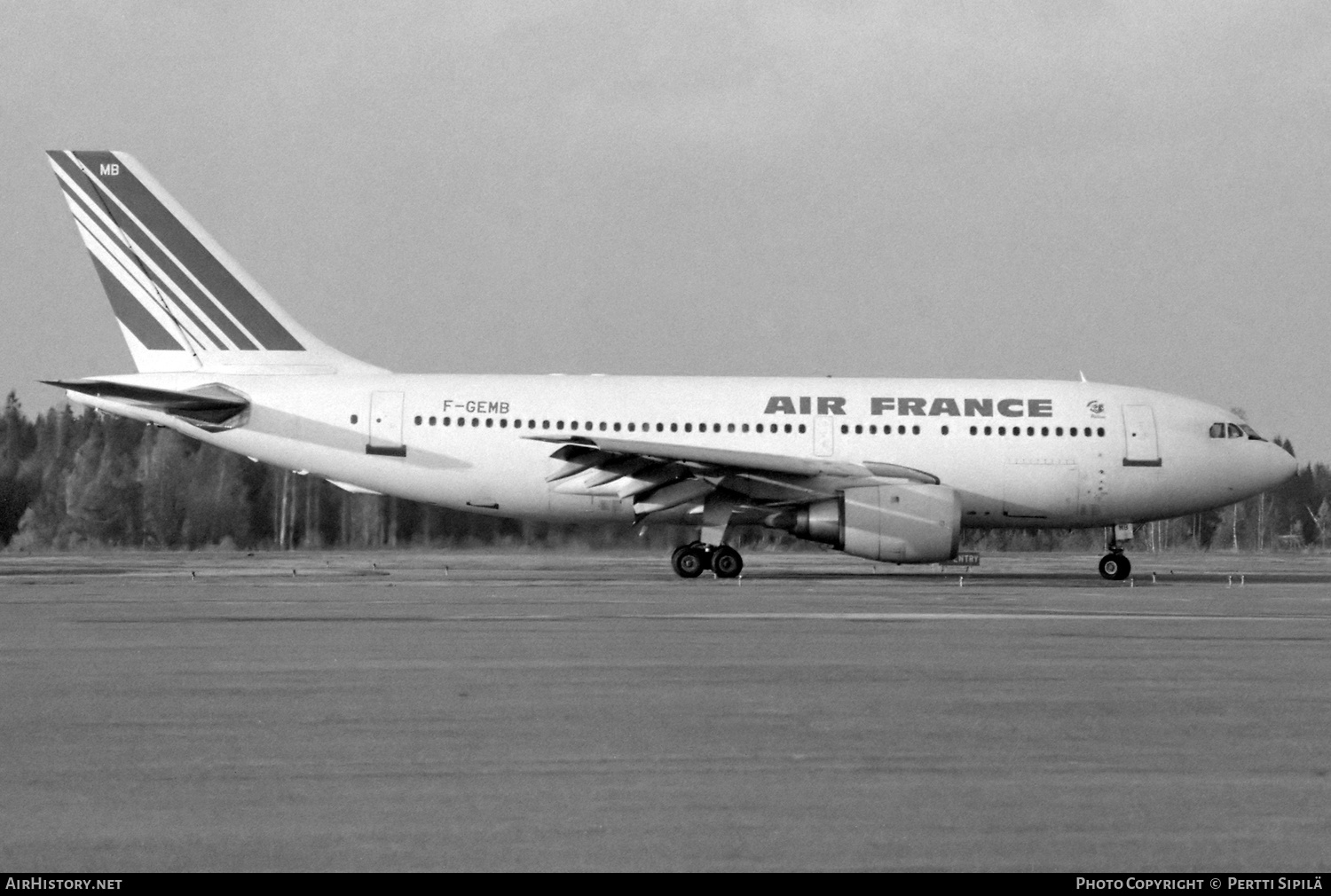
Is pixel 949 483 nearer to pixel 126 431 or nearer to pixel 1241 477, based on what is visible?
pixel 1241 477

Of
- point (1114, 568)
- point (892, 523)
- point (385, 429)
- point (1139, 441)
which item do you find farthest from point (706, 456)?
point (1139, 441)

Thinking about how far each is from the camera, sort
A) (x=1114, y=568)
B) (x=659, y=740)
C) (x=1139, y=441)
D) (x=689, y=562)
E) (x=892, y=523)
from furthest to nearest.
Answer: (x=1139, y=441) → (x=1114, y=568) → (x=689, y=562) → (x=892, y=523) → (x=659, y=740)

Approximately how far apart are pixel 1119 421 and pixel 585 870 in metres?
24.3

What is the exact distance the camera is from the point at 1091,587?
23609 mm

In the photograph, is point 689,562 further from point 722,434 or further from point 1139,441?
point 1139,441

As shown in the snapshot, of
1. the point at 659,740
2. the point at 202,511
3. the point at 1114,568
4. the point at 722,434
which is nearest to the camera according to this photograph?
the point at 659,740

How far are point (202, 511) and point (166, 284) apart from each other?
618 inches

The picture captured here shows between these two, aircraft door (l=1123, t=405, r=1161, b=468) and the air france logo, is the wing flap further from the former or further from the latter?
aircraft door (l=1123, t=405, r=1161, b=468)

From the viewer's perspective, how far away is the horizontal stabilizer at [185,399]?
26.2m

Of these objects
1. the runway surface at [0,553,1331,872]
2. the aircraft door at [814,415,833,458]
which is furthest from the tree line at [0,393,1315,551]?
the runway surface at [0,553,1331,872]

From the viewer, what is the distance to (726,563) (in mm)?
25844
